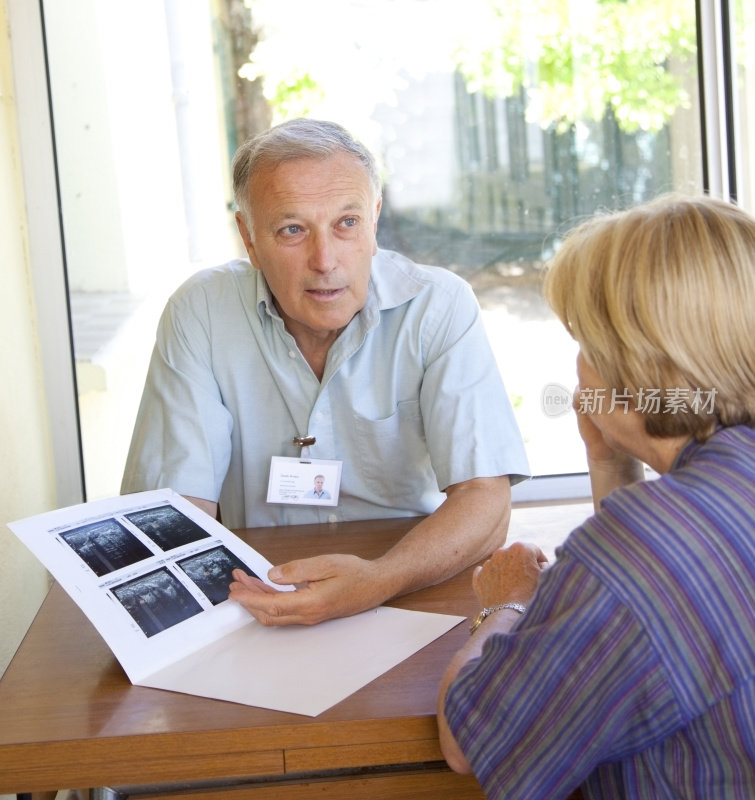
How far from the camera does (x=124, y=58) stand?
293cm

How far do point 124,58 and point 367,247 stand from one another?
4.61ft

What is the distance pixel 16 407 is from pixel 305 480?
3.40 ft

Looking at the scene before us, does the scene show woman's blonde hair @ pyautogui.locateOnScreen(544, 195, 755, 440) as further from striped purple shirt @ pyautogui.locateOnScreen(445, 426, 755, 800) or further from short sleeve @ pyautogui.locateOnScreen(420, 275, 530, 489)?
short sleeve @ pyautogui.locateOnScreen(420, 275, 530, 489)

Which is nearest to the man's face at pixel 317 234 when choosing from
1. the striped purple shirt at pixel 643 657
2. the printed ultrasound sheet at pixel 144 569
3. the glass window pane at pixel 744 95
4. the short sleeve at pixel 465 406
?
the short sleeve at pixel 465 406

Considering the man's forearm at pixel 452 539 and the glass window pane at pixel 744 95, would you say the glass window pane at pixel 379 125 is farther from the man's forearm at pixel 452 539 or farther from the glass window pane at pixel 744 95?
the man's forearm at pixel 452 539

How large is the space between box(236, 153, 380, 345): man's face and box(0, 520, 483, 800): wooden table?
86cm

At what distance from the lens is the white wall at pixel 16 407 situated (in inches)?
95.6

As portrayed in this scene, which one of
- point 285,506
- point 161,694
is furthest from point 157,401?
point 161,694

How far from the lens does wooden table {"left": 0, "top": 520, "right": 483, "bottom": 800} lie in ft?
3.74

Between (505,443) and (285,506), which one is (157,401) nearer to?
(285,506)

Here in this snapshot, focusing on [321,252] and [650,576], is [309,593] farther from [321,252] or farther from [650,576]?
[321,252]

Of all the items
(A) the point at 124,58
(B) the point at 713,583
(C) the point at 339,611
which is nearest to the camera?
(B) the point at 713,583

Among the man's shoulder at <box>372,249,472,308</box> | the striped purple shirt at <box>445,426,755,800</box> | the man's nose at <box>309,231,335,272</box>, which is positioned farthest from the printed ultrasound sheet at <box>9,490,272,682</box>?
the man's shoulder at <box>372,249,472,308</box>

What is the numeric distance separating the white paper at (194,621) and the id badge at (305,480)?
415mm
